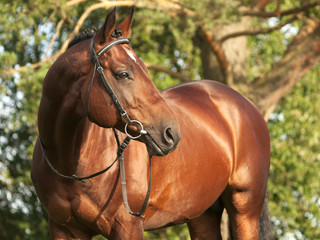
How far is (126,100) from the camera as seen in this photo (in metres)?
3.16

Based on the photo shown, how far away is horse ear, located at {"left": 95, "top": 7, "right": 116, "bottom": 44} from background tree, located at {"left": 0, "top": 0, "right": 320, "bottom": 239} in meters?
5.16

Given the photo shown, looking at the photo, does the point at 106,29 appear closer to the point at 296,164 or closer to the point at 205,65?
the point at 205,65

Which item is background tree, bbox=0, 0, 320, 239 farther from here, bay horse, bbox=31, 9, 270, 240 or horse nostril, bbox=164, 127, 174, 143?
horse nostril, bbox=164, 127, 174, 143

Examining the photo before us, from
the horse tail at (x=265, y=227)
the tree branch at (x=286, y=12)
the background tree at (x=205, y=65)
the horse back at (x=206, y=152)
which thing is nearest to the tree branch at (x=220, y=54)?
the background tree at (x=205, y=65)

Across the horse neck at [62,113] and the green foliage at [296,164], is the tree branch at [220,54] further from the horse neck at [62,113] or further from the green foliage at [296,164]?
the horse neck at [62,113]

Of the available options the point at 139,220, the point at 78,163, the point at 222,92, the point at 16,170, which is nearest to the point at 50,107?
the point at 78,163

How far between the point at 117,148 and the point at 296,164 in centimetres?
1001

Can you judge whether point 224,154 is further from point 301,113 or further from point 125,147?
point 301,113

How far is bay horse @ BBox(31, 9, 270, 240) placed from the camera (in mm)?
3172

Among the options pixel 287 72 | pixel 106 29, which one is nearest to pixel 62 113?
pixel 106 29

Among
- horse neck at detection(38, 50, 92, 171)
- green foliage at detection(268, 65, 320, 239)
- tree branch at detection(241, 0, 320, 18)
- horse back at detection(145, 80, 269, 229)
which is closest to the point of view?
horse neck at detection(38, 50, 92, 171)

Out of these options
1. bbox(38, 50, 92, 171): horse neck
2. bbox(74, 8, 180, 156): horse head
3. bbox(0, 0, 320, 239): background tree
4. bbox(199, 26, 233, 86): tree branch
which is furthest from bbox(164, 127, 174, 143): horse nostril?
bbox(199, 26, 233, 86): tree branch

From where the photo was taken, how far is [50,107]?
132 inches

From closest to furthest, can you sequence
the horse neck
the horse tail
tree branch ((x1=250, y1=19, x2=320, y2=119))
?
the horse neck, the horse tail, tree branch ((x1=250, y1=19, x2=320, y2=119))
